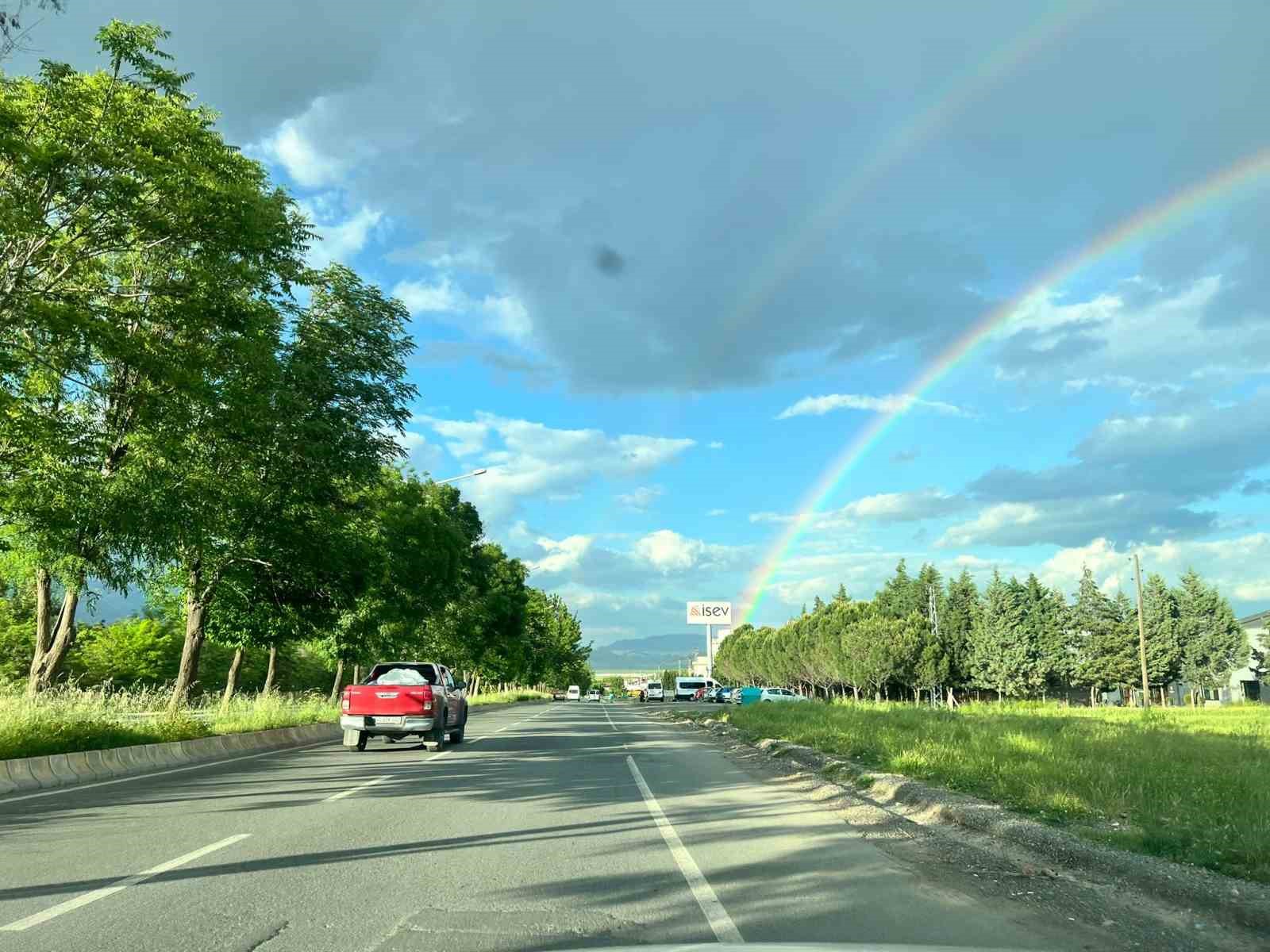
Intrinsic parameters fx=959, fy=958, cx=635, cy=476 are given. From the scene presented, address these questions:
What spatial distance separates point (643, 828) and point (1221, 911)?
5.50 metres

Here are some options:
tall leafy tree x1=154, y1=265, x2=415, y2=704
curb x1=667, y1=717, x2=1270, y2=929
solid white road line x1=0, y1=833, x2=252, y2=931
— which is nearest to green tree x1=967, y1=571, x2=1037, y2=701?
tall leafy tree x1=154, y1=265, x2=415, y2=704

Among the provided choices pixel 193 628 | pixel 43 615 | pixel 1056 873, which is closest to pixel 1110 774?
pixel 1056 873

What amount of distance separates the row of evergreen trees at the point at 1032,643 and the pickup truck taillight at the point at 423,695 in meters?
67.0

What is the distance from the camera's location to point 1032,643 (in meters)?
92.9

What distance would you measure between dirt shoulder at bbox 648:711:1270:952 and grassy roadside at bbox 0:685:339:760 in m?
12.2

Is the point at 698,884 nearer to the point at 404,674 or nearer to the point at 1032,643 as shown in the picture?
the point at 404,674

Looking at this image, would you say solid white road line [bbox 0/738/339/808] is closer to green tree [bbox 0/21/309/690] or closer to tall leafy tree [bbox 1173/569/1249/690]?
green tree [bbox 0/21/309/690]

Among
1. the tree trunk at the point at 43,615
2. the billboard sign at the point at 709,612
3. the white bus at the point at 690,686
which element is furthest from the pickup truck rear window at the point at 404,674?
the billboard sign at the point at 709,612

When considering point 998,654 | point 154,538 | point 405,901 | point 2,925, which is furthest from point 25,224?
point 998,654

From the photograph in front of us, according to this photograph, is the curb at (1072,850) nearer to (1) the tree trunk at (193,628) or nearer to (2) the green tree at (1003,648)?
(1) the tree trunk at (193,628)

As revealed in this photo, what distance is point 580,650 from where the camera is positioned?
148125mm

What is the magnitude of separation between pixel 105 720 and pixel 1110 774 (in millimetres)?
17253

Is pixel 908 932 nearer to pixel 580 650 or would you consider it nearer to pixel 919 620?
pixel 919 620

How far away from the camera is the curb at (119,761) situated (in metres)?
13.8
